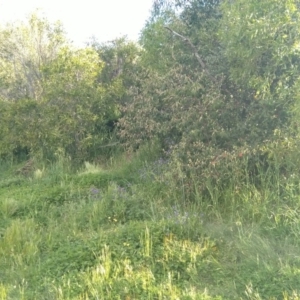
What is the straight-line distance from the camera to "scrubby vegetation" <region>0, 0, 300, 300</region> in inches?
168

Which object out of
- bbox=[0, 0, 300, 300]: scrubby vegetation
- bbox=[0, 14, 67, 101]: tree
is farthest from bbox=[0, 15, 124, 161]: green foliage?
bbox=[0, 14, 67, 101]: tree

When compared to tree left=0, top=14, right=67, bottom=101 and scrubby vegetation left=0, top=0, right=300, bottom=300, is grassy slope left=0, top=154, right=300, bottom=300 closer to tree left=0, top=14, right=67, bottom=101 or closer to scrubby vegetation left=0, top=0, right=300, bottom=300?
scrubby vegetation left=0, top=0, right=300, bottom=300

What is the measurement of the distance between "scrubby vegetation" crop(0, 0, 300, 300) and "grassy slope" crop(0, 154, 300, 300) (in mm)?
17

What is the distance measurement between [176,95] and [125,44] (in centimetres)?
508

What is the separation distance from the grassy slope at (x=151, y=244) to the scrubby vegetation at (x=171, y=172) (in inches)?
0.7

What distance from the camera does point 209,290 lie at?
3.99 meters

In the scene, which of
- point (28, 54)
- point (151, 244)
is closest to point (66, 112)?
point (28, 54)

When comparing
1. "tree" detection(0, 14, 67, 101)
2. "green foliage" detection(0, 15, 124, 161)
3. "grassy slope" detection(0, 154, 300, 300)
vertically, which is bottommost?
"grassy slope" detection(0, 154, 300, 300)

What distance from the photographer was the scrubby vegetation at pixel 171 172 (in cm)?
426

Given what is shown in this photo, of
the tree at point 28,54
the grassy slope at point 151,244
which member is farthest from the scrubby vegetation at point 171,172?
the tree at point 28,54

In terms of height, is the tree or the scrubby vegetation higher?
the tree

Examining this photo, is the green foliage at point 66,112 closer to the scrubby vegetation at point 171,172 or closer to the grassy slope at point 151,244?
the scrubby vegetation at point 171,172

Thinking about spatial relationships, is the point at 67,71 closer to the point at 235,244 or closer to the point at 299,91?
the point at 299,91

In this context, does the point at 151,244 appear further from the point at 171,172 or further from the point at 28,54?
the point at 28,54
